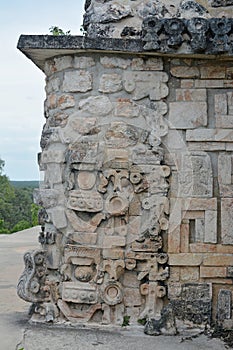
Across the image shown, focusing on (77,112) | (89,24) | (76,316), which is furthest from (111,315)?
(89,24)

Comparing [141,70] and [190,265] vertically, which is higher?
[141,70]

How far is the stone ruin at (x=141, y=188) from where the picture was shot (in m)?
4.93

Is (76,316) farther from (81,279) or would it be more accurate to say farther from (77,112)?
(77,112)

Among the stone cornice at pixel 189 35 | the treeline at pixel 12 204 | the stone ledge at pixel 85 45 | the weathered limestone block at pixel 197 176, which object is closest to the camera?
the stone cornice at pixel 189 35

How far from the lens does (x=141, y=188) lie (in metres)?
4.95

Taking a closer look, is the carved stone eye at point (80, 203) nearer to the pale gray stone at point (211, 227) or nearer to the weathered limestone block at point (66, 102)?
the weathered limestone block at point (66, 102)

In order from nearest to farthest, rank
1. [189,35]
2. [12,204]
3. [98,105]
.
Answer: [189,35] < [98,105] < [12,204]

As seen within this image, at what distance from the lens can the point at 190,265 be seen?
4945mm

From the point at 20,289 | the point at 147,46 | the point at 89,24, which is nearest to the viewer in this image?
the point at 147,46

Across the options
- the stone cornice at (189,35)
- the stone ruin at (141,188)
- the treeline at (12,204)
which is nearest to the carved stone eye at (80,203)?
the stone ruin at (141,188)

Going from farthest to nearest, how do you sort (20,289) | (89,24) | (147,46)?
1. (89,24)
2. (20,289)
3. (147,46)

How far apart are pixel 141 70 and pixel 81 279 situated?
178cm

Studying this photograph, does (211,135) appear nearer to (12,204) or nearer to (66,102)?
(66,102)

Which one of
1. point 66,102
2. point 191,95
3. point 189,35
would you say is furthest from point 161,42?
point 66,102
